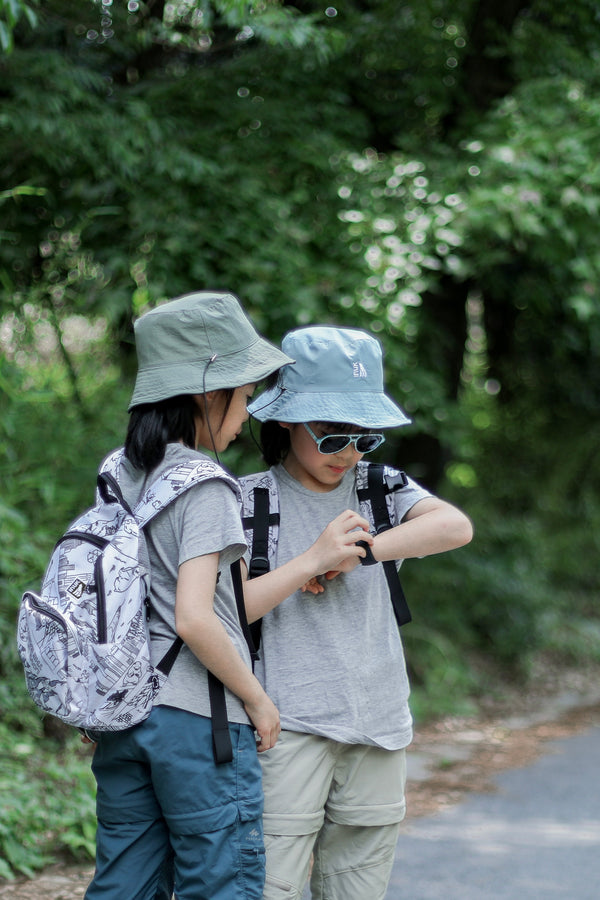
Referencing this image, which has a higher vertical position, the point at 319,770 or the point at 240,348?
the point at 240,348

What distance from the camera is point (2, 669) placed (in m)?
4.25

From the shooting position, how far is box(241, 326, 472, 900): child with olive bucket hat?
6.86 feet

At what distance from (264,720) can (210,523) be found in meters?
0.41

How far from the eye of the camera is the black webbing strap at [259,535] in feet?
6.97

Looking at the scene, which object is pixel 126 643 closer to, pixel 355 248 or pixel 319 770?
pixel 319 770

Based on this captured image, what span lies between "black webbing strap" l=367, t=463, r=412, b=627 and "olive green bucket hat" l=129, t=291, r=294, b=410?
424 millimetres

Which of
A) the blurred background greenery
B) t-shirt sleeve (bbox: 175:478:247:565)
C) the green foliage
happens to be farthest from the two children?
the blurred background greenery

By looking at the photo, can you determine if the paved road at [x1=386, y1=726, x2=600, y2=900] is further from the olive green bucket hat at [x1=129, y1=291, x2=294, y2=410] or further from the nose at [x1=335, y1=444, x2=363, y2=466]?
the olive green bucket hat at [x1=129, y1=291, x2=294, y2=410]

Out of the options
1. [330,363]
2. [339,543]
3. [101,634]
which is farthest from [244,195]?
[101,634]

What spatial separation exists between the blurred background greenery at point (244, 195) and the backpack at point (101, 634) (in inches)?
75.1

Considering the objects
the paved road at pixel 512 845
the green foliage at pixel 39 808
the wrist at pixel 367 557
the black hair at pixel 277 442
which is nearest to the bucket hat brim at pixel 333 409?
the black hair at pixel 277 442

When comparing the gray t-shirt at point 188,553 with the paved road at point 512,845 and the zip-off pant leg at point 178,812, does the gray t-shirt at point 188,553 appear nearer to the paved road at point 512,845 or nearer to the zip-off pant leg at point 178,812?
the zip-off pant leg at point 178,812

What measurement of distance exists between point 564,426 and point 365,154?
15.8ft

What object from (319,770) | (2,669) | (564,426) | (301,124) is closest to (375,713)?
(319,770)
